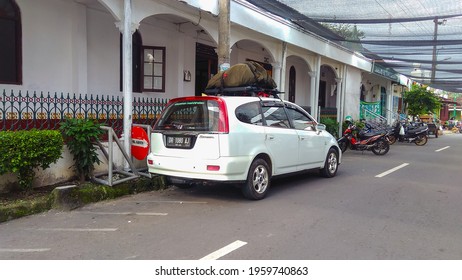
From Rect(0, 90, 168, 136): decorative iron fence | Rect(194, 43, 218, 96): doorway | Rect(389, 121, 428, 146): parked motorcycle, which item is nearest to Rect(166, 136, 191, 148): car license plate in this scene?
Rect(0, 90, 168, 136): decorative iron fence

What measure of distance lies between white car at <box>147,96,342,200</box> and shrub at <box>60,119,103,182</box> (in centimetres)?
109

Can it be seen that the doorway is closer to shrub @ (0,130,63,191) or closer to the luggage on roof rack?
the luggage on roof rack

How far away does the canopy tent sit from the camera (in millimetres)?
9961

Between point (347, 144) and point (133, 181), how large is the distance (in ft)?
28.2

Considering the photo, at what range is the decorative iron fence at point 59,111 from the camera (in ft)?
20.4

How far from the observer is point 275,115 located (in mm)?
6789

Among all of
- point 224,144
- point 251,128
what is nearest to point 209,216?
point 224,144

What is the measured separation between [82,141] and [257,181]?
2980 mm

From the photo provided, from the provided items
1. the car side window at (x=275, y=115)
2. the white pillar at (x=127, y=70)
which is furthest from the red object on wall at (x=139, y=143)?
the car side window at (x=275, y=115)

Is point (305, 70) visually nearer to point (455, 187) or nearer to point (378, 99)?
point (378, 99)

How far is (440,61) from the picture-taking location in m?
16.2

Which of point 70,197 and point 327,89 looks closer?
point 70,197

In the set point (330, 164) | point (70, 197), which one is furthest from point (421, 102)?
point (70, 197)

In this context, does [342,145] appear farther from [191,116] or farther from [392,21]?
[191,116]
